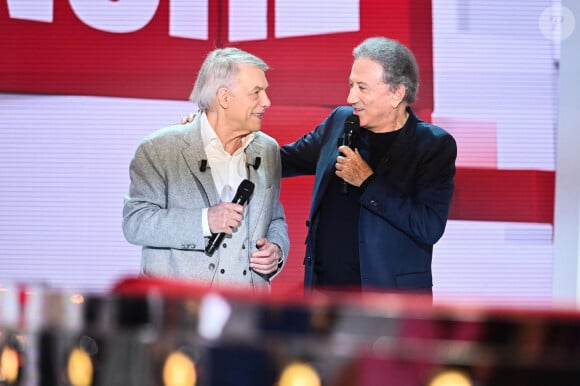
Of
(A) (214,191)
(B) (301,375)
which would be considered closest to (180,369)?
(B) (301,375)

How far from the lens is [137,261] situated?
3973mm

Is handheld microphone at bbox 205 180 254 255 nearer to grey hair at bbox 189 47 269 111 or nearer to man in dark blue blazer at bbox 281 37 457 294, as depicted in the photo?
man in dark blue blazer at bbox 281 37 457 294

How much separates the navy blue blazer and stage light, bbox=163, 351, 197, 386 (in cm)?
179

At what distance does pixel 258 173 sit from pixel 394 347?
210cm

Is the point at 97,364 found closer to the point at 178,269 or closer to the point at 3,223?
the point at 178,269

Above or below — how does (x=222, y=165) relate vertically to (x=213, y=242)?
above

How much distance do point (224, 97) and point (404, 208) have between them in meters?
0.68

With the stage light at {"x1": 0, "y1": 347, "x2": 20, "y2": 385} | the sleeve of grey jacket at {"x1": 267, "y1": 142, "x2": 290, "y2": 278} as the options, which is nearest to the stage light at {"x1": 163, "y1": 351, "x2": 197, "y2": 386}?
the stage light at {"x1": 0, "y1": 347, "x2": 20, "y2": 385}

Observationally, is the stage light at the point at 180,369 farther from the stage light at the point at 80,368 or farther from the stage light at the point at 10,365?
the stage light at the point at 10,365

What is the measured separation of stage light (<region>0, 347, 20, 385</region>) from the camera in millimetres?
912

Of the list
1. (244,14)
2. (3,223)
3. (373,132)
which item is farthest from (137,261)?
(373,132)

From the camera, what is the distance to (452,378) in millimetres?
713

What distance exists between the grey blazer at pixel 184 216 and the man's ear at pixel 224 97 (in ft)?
0.35

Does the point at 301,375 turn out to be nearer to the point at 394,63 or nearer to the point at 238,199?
the point at 238,199
